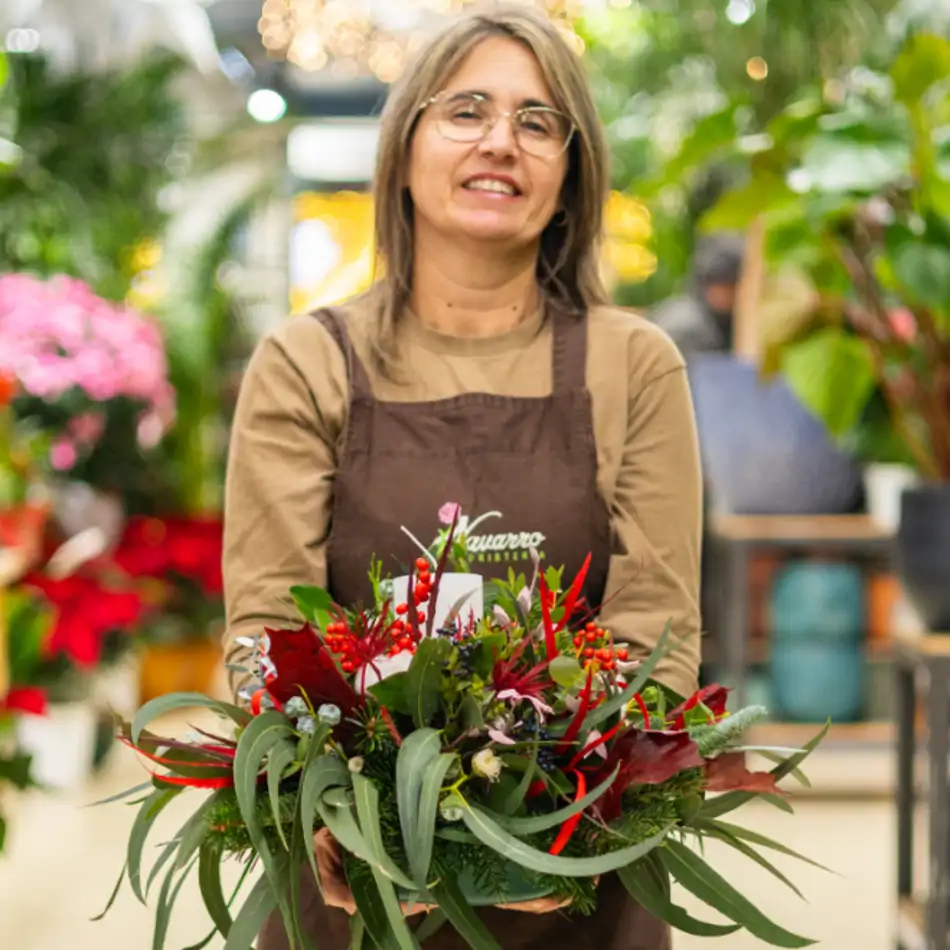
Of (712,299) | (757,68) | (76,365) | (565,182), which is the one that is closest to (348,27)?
(757,68)

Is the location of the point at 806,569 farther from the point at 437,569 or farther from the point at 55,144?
the point at 437,569

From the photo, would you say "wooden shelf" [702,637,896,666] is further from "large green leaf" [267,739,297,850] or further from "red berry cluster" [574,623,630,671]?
"large green leaf" [267,739,297,850]

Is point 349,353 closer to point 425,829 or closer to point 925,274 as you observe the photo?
point 425,829

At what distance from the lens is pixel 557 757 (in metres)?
1.22

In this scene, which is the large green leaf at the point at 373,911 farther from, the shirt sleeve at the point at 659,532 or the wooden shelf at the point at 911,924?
the wooden shelf at the point at 911,924

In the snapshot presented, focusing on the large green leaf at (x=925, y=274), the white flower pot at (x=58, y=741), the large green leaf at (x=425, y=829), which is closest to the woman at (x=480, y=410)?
the large green leaf at (x=425, y=829)

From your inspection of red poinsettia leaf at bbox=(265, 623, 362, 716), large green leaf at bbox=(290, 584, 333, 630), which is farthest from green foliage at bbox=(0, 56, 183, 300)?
red poinsettia leaf at bbox=(265, 623, 362, 716)

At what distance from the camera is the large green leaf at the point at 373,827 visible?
3.63 ft

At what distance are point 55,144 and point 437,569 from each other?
13.8 feet

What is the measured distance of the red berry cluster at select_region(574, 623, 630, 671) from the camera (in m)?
1.23

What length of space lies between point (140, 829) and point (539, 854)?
33cm

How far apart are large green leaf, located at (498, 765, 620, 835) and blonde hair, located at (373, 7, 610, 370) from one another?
0.65 metres

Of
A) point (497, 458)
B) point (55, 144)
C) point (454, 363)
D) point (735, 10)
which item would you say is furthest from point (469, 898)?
point (735, 10)

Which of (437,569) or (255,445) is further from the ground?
(255,445)
